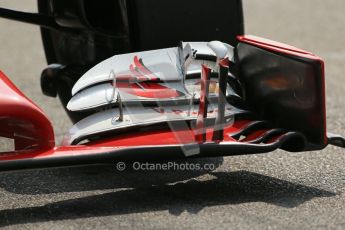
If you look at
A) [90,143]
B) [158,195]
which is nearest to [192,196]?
[158,195]

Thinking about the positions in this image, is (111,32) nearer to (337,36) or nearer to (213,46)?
(213,46)

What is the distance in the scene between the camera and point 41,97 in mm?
5816

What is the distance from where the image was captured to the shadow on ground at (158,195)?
3.29 meters

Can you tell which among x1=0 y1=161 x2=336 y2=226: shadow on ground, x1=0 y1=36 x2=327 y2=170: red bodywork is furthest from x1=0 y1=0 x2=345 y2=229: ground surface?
x1=0 y1=36 x2=327 y2=170: red bodywork

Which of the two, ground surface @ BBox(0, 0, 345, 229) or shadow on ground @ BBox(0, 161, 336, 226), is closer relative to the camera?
ground surface @ BBox(0, 0, 345, 229)

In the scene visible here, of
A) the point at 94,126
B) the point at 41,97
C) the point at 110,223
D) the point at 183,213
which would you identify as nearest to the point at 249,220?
the point at 183,213

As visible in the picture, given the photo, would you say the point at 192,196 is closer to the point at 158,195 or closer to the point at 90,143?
the point at 158,195

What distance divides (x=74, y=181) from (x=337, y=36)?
4945mm

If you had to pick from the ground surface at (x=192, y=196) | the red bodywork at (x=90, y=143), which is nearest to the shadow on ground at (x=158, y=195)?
the ground surface at (x=192, y=196)

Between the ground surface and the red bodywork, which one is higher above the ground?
the red bodywork

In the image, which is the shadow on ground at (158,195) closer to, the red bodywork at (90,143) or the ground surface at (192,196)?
the ground surface at (192,196)

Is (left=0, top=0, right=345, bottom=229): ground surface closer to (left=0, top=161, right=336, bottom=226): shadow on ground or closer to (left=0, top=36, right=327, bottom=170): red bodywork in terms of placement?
(left=0, top=161, right=336, bottom=226): shadow on ground

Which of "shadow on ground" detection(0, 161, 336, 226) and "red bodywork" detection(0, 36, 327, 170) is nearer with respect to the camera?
"red bodywork" detection(0, 36, 327, 170)

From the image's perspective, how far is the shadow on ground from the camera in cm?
329
